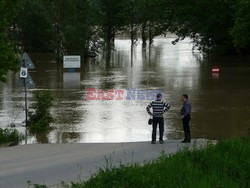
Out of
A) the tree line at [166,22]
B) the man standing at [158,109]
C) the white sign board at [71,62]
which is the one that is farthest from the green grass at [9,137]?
the tree line at [166,22]

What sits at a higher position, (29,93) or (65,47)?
(65,47)

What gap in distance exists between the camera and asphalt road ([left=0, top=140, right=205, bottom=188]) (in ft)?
36.3

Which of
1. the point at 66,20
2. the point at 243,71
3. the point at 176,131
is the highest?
the point at 66,20

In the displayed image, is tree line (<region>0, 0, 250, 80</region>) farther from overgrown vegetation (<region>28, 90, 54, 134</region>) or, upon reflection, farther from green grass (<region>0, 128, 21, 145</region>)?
green grass (<region>0, 128, 21, 145</region>)

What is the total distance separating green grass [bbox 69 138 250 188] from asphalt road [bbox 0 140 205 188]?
128 cm

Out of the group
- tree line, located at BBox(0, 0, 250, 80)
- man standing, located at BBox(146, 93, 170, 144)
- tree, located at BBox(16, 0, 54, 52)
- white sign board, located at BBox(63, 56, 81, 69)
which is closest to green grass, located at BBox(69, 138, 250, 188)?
man standing, located at BBox(146, 93, 170, 144)

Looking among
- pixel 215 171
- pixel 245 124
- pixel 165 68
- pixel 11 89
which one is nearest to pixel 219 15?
pixel 165 68

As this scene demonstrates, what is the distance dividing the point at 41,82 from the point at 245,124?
18.8 m

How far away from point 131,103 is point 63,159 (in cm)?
1266

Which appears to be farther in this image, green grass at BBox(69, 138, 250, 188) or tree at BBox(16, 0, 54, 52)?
tree at BBox(16, 0, 54, 52)

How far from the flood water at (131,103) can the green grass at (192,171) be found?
6.30 metres

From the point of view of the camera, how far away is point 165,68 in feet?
149

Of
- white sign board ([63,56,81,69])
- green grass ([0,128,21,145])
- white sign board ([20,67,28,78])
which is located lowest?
green grass ([0,128,21,145])

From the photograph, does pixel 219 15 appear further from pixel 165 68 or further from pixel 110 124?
pixel 110 124
